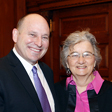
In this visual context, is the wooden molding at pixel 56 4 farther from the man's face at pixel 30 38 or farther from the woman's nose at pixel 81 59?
the man's face at pixel 30 38

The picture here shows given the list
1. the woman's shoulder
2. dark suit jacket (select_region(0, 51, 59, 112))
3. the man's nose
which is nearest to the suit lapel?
dark suit jacket (select_region(0, 51, 59, 112))

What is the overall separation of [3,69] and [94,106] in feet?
3.30

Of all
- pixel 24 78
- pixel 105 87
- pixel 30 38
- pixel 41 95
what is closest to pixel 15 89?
pixel 24 78

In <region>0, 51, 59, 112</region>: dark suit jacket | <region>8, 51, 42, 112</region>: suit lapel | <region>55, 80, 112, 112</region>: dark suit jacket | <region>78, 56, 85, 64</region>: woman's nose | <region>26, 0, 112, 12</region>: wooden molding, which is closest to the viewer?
<region>0, 51, 59, 112</region>: dark suit jacket

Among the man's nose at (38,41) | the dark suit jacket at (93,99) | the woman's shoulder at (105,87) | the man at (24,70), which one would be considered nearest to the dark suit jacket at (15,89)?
the man at (24,70)

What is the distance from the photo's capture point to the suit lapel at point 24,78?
1507 millimetres

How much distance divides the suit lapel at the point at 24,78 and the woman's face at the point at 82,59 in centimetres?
64

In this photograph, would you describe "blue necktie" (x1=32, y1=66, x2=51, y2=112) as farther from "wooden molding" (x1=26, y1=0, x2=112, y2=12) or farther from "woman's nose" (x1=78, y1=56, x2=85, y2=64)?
"wooden molding" (x1=26, y1=0, x2=112, y2=12)

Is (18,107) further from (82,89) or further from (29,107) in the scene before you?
(82,89)

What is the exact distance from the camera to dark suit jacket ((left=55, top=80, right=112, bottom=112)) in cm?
185

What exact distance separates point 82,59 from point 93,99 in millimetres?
441

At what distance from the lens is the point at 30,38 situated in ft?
5.34

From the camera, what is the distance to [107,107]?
1834 mm

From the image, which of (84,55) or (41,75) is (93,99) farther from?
(41,75)
